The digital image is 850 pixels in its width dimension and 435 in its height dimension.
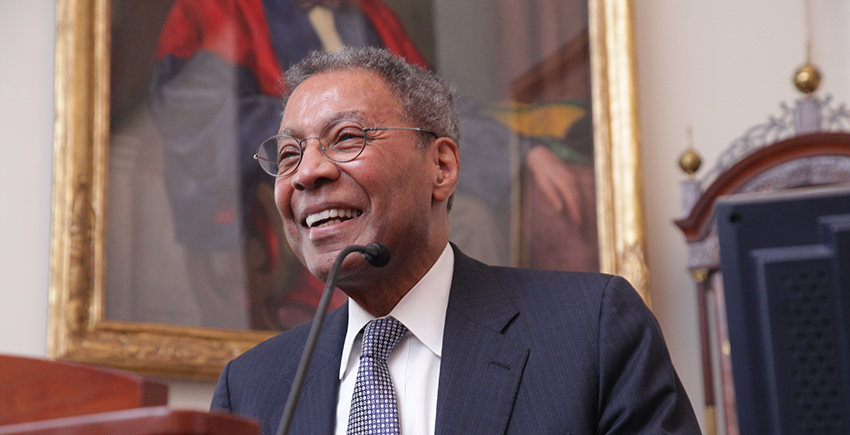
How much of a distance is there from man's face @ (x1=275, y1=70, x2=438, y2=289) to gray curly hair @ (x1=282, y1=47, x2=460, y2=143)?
3cm

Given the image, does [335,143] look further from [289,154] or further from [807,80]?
[807,80]

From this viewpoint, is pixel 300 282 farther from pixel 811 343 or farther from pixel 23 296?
pixel 811 343

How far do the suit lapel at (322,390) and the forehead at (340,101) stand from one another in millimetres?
513

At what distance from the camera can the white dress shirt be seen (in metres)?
1.98

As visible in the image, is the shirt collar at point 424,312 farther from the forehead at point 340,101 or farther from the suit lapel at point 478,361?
the forehead at point 340,101

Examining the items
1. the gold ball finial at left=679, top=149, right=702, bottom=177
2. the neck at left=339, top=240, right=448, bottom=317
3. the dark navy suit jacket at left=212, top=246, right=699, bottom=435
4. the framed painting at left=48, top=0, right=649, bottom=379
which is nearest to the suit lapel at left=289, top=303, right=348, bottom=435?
the dark navy suit jacket at left=212, top=246, right=699, bottom=435

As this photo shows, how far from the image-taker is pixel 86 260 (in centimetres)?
326

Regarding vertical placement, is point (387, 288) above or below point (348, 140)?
below

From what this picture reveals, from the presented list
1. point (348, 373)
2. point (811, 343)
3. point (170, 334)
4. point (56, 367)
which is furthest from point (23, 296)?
point (811, 343)

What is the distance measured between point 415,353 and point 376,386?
139mm

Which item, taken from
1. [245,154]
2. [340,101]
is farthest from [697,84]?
[340,101]

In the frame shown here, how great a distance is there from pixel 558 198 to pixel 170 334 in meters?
1.79

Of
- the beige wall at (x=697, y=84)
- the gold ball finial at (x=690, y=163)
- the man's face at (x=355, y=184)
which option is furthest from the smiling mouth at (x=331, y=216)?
the beige wall at (x=697, y=84)

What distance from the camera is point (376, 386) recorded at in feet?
6.54
